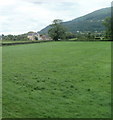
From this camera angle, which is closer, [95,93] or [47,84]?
[95,93]

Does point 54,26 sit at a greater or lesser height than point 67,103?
greater

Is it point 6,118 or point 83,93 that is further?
point 83,93

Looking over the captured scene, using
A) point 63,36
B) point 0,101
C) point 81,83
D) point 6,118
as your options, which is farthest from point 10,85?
point 63,36

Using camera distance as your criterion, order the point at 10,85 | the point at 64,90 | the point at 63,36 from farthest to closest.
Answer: the point at 63,36 < the point at 10,85 < the point at 64,90

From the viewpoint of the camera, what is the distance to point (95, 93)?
4.09 meters

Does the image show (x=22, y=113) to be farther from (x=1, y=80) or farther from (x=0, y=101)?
(x=1, y=80)

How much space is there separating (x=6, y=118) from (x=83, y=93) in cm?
179

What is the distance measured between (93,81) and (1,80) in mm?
2542

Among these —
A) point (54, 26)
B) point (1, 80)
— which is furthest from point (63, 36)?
point (1, 80)

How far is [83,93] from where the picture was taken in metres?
4.10

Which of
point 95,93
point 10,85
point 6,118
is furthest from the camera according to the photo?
point 10,85

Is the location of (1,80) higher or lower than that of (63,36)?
lower

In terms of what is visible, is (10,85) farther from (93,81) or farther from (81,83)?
(93,81)

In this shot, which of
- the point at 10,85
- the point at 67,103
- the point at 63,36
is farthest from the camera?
the point at 63,36
